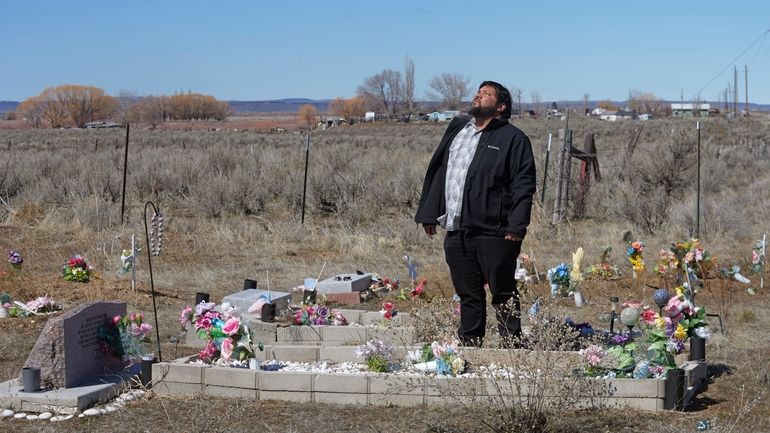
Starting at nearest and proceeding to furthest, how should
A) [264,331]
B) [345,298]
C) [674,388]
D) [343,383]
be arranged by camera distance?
[674,388], [343,383], [264,331], [345,298]

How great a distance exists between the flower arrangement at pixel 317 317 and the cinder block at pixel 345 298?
156 cm

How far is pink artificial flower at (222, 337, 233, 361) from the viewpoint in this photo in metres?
6.23

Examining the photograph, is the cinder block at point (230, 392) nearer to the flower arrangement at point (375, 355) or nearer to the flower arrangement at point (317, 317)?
the flower arrangement at point (375, 355)

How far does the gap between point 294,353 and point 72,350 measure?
1.45 meters

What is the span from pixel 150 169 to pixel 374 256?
9.34 meters

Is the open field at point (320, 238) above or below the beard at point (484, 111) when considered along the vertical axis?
below

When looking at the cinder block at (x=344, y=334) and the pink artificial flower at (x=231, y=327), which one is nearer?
the pink artificial flower at (x=231, y=327)

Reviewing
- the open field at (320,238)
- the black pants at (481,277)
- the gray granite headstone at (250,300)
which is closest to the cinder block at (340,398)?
the open field at (320,238)

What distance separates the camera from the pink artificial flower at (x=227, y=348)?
6227mm

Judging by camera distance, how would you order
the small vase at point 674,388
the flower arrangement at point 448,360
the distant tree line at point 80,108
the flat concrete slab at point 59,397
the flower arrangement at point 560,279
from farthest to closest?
1. the distant tree line at point 80,108
2. the flower arrangement at point 560,279
3. the flower arrangement at point 448,360
4. the flat concrete slab at point 59,397
5. the small vase at point 674,388

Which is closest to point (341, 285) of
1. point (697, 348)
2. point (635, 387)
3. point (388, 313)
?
point (388, 313)

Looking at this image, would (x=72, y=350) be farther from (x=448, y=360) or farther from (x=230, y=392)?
(x=448, y=360)

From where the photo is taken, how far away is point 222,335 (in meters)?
6.29

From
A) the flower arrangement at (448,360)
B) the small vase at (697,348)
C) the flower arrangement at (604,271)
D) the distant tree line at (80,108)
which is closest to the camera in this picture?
the flower arrangement at (448,360)
